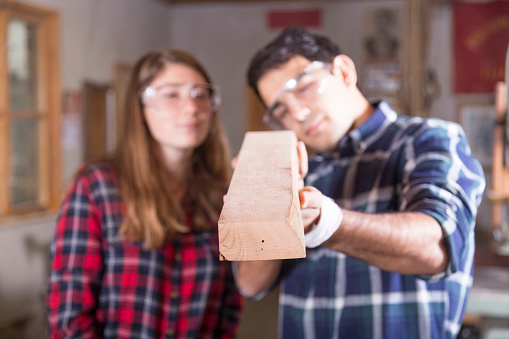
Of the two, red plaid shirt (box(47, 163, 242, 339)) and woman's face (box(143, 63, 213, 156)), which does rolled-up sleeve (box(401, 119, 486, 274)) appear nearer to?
woman's face (box(143, 63, 213, 156))

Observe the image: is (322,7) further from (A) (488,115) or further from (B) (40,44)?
(B) (40,44)

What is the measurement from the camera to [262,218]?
28.2 inches

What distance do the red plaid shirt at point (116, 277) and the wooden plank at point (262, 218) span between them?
0.99m

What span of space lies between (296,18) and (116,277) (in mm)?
6002

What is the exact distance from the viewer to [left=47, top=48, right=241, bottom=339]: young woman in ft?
5.53

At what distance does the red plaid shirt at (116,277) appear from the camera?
5.57 ft

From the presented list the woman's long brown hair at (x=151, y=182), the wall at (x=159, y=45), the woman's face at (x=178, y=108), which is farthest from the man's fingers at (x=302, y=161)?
the wall at (x=159, y=45)

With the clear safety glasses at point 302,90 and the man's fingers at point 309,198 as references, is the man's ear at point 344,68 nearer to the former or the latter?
the clear safety glasses at point 302,90

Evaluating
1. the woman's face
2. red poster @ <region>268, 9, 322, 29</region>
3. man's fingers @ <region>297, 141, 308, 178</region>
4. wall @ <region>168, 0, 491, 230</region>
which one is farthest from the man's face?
red poster @ <region>268, 9, 322, 29</region>

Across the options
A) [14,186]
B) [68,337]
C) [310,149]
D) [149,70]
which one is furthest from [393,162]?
[14,186]

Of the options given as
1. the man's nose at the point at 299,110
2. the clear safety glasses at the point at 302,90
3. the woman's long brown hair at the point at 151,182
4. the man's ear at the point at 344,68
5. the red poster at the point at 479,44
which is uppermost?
the red poster at the point at 479,44

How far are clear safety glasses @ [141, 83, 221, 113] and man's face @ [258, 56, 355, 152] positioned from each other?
0.48 meters

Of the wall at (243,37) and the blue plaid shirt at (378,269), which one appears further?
the wall at (243,37)

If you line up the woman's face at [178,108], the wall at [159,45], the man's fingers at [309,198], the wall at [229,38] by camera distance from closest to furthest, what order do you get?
the man's fingers at [309,198] → the woman's face at [178,108] → the wall at [159,45] → the wall at [229,38]
